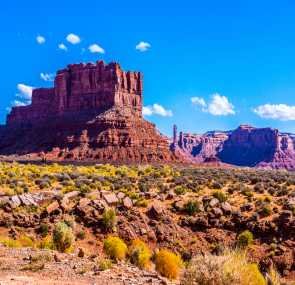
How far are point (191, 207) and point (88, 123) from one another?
93.2 meters

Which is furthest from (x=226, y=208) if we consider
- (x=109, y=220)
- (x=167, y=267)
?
(x=167, y=267)

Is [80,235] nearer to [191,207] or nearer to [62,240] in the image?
[62,240]

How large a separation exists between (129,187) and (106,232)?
33.8ft

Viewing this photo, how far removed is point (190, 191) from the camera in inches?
1309

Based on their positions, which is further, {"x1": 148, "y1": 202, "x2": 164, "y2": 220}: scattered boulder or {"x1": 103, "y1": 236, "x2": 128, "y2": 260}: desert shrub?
{"x1": 148, "y1": 202, "x2": 164, "y2": 220}: scattered boulder

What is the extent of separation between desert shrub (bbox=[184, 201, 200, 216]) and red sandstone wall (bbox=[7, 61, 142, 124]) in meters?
103

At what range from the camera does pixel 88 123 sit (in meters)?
118

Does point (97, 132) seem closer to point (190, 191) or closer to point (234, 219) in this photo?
point (190, 191)

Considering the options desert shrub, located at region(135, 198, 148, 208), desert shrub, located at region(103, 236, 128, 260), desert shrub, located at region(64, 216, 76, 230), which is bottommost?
desert shrub, located at region(103, 236, 128, 260)

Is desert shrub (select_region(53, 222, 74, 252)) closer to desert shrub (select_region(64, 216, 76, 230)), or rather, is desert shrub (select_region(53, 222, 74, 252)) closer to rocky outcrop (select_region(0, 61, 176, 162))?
desert shrub (select_region(64, 216, 76, 230))

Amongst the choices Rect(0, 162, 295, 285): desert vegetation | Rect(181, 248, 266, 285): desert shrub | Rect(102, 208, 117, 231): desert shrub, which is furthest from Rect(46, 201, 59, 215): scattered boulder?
Rect(181, 248, 266, 285): desert shrub

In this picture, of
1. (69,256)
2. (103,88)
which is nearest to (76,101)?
(103,88)

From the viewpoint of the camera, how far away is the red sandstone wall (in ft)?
443

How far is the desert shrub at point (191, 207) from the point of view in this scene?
2702 centimetres
